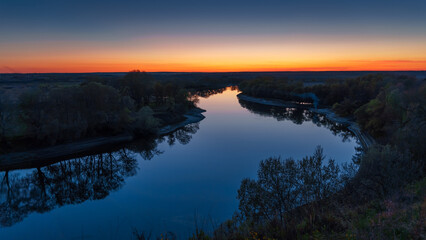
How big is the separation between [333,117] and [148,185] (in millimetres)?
45328

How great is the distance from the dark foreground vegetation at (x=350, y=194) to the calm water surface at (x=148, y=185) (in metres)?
3.45

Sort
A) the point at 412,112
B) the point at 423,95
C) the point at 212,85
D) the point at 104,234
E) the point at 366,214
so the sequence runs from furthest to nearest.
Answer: the point at 212,85, the point at 423,95, the point at 412,112, the point at 104,234, the point at 366,214

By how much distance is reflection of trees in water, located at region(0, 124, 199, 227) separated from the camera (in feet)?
67.9

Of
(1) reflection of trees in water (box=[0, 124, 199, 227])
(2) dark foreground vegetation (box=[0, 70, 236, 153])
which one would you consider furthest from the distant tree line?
(1) reflection of trees in water (box=[0, 124, 199, 227])

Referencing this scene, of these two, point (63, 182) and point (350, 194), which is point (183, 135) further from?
point (350, 194)

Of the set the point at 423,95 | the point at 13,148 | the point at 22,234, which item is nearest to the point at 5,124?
the point at 13,148

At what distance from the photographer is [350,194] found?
13.6m

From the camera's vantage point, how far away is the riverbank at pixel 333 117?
3565 cm

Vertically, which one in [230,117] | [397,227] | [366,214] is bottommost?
[230,117]

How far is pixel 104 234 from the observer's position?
16438 mm

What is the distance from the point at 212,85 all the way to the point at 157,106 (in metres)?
89.3

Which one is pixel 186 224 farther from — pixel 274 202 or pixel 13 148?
pixel 13 148

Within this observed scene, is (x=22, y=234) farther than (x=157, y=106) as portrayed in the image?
No

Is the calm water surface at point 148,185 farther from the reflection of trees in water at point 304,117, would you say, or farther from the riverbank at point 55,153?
the riverbank at point 55,153
